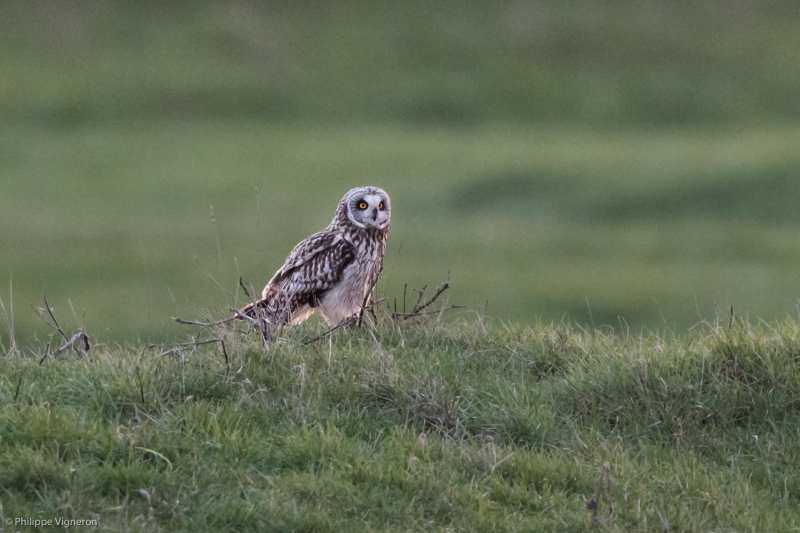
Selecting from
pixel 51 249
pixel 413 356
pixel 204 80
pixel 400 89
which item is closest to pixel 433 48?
pixel 400 89

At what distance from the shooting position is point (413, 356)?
19.4 feet

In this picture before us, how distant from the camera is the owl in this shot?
7.86 meters

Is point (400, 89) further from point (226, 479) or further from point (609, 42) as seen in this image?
point (226, 479)

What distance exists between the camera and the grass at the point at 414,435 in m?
4.54

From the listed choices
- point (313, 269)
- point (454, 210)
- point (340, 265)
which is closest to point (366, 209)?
point (340, 265)

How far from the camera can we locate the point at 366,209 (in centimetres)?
803

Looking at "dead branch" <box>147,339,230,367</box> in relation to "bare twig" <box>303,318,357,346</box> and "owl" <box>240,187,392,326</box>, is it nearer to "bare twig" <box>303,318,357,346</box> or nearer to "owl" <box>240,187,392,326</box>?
"bare twig" <box>303,318,357,346</box>

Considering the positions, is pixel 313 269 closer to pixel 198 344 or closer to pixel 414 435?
pixel 198 344

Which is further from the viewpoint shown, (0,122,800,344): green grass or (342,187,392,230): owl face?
(0,122,800,344): green grass

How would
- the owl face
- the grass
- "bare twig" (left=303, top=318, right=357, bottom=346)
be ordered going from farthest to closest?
the owl face → "bare twig" (left=303, top=318, right=357, bottom=346) → the grass

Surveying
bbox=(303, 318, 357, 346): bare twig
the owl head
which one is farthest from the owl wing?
bbox=(303, 318, 357, 346): bare twig

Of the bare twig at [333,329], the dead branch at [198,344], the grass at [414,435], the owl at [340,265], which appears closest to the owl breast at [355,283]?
the owl at [340,265]

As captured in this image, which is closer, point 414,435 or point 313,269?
point 414,435

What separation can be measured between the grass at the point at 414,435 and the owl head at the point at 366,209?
1.90 meters
